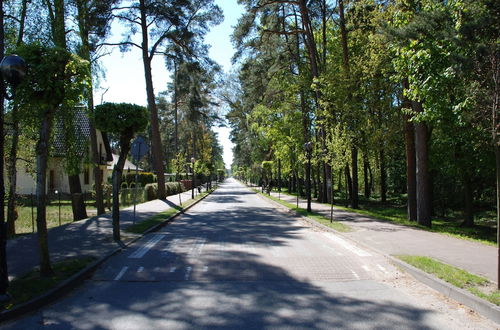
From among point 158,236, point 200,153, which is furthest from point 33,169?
point 200,153

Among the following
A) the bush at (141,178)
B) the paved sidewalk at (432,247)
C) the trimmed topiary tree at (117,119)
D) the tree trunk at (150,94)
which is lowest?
the paved sidewalk at (432,247)

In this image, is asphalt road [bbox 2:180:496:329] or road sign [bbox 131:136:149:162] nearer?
asphalt road [bbox 2:180:496:329]

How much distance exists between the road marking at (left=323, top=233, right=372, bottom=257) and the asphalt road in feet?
0.24

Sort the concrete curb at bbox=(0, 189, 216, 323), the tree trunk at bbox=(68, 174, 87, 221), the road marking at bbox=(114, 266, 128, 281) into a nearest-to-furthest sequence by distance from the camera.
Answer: the concrete curb at bbox=(0, 189, 216, 323) → the road marking at bbox=(114, 266, 128, 281) → the tree trunk at bbox=(68, 174, 87, 221)

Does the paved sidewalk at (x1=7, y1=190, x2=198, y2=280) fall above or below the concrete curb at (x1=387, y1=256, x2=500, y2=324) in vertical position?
above

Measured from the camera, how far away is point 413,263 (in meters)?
8.06

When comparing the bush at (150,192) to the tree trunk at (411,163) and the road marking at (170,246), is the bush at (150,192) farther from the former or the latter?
the road marking at (170,246)

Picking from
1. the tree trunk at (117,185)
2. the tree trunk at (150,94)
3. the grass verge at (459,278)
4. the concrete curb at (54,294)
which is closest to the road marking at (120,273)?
the concrete curb at (54,294)

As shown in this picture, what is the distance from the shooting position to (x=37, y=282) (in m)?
6.53

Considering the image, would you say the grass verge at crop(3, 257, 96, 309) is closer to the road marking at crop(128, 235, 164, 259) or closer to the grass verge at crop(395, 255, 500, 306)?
the road marking at crop(128, 235, 164, 259)

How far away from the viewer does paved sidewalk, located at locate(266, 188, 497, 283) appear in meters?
8.05

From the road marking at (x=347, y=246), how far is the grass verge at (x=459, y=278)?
4.68 ft

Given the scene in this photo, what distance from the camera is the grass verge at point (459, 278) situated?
19.5 ft

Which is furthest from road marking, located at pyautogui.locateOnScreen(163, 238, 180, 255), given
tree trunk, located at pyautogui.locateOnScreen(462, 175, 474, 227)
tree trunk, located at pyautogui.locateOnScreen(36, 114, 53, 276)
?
tree trunk, located at pyautogui.locateOnScreen(462, 175, 474, 227)
